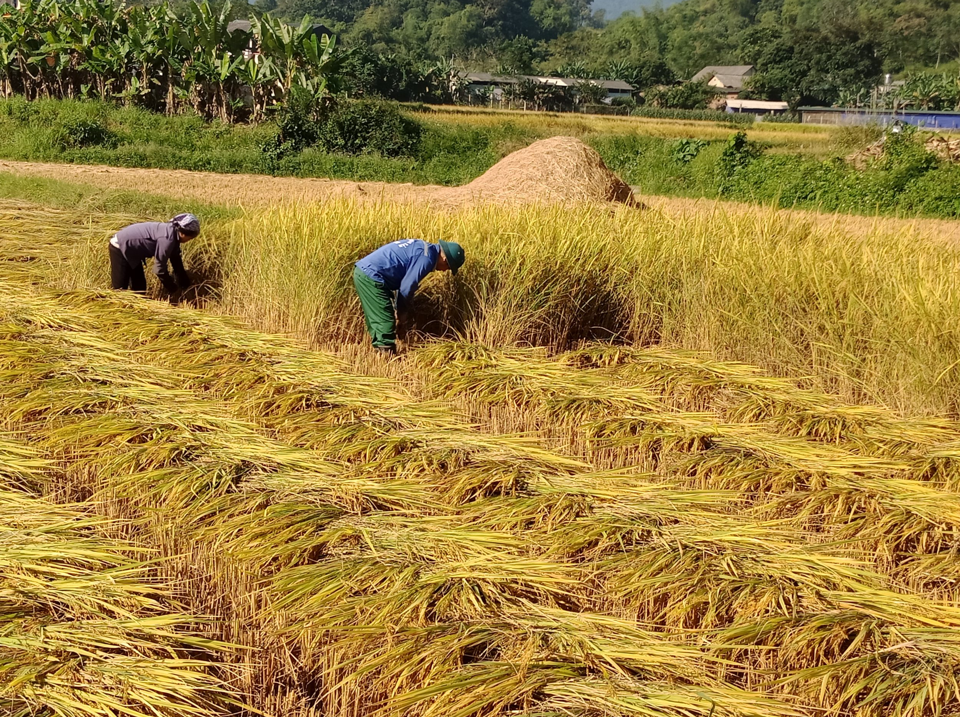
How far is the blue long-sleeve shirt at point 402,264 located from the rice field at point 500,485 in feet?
1.37

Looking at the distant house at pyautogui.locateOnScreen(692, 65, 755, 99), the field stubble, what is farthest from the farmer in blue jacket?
the distant house at pyautogui.locateOnScreen(692, 65, 755, 99)

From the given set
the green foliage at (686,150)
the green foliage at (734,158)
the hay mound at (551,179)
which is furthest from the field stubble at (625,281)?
the green foliage at (686,150)

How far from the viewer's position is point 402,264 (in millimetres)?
5367

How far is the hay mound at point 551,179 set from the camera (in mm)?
9461

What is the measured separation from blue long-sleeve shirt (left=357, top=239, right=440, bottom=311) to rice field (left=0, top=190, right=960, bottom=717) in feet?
1.37

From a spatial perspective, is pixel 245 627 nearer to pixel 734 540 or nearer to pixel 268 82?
pixel 734 540

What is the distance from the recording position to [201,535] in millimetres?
3127

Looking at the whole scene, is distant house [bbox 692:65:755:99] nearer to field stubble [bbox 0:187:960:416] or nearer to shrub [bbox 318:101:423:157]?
shrub [bbox 318:101:423:157]

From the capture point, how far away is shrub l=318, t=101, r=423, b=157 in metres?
16.1

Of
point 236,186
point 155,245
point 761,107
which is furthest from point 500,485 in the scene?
point 761,107

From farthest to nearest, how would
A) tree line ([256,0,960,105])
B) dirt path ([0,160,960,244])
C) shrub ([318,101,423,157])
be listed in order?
→ 1. tree line ([256,0,960,105])
2. shrub ([318,101,423,157])
3. dirt path ([0,160,960,244])

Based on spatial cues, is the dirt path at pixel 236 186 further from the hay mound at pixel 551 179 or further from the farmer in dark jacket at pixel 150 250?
the farmer in dark jacket at pixel 150 250

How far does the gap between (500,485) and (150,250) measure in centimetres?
374

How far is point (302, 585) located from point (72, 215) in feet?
19.0
